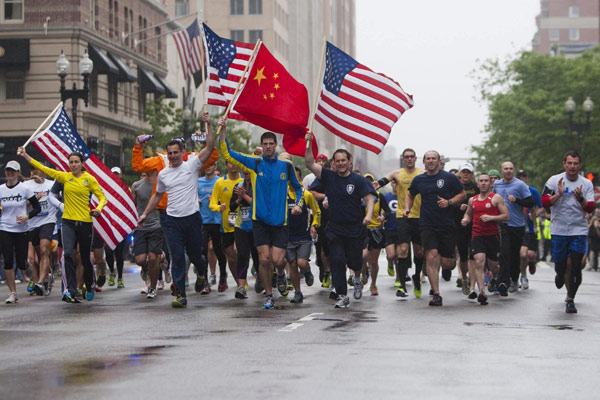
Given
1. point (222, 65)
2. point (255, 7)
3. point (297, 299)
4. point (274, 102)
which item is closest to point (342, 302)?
point (297, 299)

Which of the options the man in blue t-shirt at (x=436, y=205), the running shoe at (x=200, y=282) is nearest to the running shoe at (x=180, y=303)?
the running shoe at (x=200, y=282)

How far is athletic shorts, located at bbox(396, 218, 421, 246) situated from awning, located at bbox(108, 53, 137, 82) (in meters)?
32.5

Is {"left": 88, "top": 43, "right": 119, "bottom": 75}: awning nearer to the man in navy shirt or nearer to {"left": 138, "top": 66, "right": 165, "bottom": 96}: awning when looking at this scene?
{"left": 138, "top": 66, "right": 165, "bottom": 96}: awning

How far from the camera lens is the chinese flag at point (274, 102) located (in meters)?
15.8

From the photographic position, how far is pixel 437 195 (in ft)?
51.9

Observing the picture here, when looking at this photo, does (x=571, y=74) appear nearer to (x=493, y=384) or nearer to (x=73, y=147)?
(x=73, y=147)

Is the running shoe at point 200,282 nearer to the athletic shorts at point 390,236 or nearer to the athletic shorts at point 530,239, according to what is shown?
the athletic shorts at point 390,236

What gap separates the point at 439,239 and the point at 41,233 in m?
6.07

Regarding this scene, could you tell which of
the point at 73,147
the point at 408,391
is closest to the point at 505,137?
the point at 73,147

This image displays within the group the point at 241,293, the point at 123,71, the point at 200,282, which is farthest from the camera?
the point at 123,71

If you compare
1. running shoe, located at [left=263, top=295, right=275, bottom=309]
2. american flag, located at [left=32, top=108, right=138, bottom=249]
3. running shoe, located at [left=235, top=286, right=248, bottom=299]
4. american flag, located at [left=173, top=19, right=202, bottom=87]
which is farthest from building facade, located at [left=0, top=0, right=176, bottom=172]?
running shoe, located at [left=263, top=295, right=275, bottom=309]

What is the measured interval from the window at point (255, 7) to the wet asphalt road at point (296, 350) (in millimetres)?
75765

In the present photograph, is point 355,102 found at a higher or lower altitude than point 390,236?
higher

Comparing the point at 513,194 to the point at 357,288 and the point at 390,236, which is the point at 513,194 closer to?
the point at 390,236
